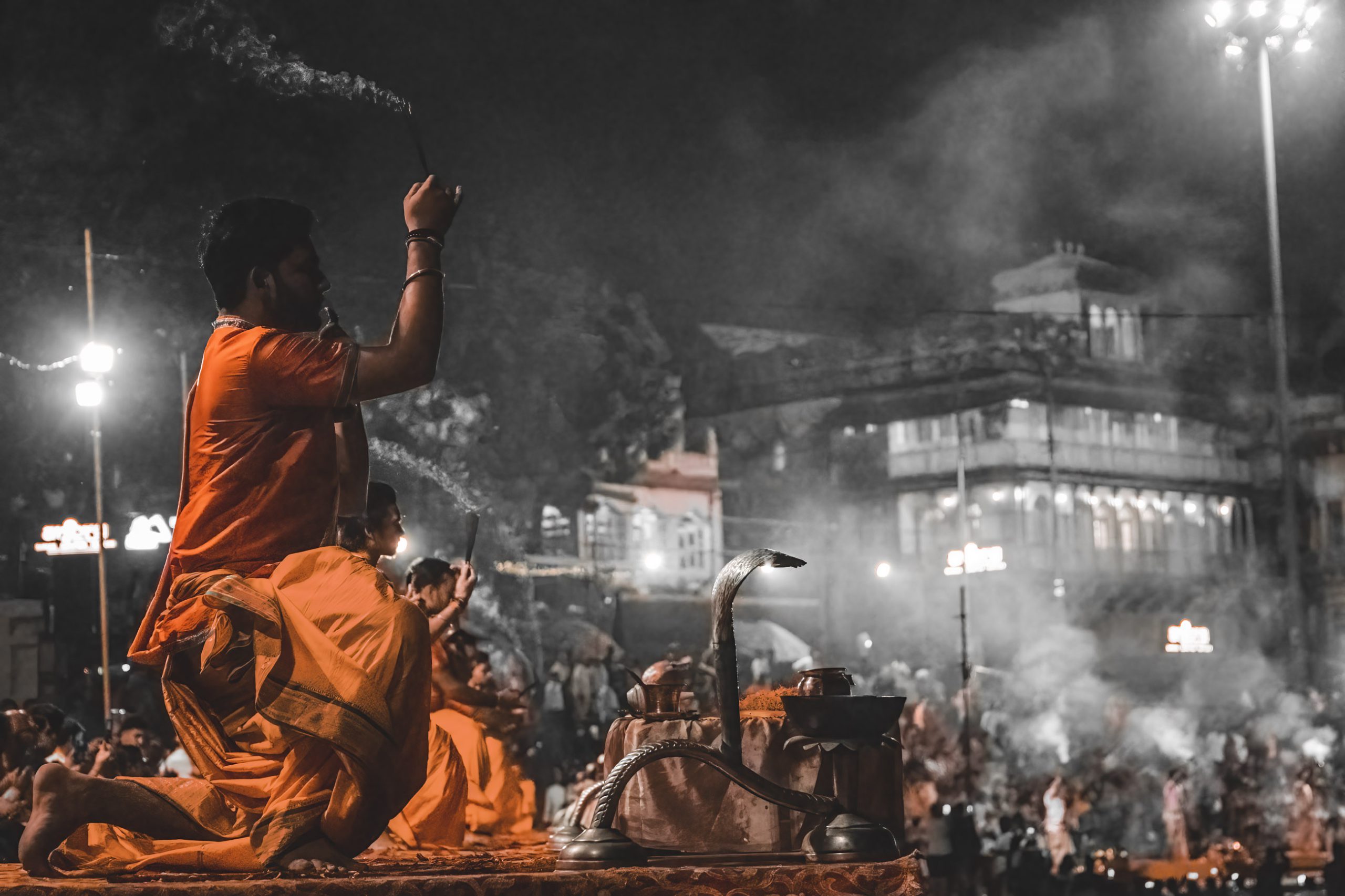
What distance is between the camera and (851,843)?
3719mm

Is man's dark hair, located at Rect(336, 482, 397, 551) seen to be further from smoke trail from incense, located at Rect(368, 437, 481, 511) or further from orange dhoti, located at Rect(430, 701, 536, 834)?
smoke trail from incense, located at Rect(368, 437, 481, 511)

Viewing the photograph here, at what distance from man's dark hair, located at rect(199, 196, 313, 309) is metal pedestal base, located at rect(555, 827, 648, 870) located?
5.75ft

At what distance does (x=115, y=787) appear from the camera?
3.54 metres

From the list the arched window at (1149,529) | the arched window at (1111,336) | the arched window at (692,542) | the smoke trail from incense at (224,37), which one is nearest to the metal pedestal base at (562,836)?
the smoke trail from incense at (224,37)

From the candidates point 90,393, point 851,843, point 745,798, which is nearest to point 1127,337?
point 90,393

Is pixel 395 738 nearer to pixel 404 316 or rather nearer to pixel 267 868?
pixel 267 868

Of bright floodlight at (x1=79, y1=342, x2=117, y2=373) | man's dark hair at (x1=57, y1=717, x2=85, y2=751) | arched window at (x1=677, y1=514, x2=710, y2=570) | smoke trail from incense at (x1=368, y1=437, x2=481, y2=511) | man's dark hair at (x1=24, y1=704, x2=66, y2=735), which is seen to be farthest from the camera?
arched window at (x1=677, y1=514, x2=710, y2=570)

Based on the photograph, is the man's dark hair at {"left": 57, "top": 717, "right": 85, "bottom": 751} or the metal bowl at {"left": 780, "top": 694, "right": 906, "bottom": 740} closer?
the metal bowl at {"left": 780, "top": 694, "right": 906, "bottom": 740}

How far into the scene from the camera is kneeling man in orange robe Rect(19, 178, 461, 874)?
3.47 meters

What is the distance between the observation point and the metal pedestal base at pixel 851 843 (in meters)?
3.71

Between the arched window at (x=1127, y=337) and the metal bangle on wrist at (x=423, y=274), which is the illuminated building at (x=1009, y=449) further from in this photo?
the metal bangle on wrist at (x=423, y=274)

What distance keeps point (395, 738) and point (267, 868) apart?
0.42 m

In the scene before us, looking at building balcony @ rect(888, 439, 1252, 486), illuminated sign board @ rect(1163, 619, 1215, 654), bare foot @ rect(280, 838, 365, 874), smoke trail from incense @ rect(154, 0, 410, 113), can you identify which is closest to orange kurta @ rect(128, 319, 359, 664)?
bare foot @ rect(280, 838, 365, 874)

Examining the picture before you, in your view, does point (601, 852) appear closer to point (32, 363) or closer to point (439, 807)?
point (439, 807)
